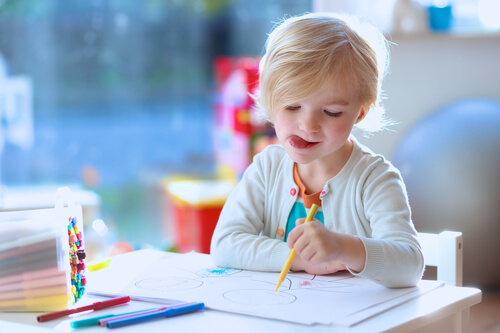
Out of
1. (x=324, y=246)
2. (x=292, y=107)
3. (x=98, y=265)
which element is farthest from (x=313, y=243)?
(x=98, y=265)

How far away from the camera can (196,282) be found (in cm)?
83

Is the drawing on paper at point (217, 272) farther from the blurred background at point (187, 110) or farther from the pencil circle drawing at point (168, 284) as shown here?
the blurred background at point (187, 110)

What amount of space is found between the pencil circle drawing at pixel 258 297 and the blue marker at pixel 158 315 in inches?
2.0

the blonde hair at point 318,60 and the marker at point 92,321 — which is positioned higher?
the blonde hair at point 318,60

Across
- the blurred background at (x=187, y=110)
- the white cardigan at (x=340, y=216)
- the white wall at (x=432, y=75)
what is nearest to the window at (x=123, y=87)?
the blurred background at (x=187, y=110)

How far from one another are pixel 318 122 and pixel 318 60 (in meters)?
0.08

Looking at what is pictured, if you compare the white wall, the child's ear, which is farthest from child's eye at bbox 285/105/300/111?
the white wall

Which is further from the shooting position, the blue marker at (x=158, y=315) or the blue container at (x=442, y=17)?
the blue container at (x=442, y=17)

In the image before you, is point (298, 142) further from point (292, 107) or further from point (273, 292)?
point (273, 292)

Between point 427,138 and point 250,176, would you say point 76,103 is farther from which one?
point 250,176

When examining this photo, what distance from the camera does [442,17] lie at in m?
2.38

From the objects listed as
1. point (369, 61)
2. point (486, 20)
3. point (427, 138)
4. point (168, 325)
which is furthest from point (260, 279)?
point (486, 20)

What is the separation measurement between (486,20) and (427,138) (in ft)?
1.74

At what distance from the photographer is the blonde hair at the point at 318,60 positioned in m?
0.88
